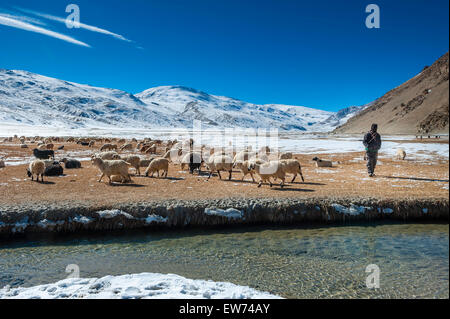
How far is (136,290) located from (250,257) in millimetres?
3609

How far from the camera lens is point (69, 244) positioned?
9.65 m

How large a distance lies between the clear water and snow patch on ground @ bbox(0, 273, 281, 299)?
0.80 meters

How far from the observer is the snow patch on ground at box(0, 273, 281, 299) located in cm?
573

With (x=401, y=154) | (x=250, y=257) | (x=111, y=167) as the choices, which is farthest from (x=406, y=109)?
(x=250, y=257)

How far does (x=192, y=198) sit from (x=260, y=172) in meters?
3.74

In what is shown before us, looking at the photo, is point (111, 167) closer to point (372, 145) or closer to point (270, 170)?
point (270, 170)

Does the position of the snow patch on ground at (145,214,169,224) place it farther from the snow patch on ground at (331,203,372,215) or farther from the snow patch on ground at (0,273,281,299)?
the snow patch on ground at (331,203,372,215)

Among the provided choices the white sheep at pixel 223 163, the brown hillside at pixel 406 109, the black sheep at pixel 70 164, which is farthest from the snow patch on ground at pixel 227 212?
the brown hillside at pixel 406 109

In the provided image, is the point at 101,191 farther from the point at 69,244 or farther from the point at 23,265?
the point at 23,265

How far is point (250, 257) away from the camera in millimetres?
8547

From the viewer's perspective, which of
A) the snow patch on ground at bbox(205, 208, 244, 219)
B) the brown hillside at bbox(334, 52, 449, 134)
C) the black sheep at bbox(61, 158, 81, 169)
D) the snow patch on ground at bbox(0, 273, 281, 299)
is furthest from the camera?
the brown hillside at bbox(334, 52, 449, 134)

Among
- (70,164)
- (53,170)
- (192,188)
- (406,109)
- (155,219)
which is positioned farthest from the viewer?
(406,109)

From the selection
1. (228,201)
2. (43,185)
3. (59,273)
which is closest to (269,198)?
(228,201)

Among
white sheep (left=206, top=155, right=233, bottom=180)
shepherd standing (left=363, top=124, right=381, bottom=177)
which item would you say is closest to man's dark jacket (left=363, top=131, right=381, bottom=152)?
shepherd standing (left=363, top=124, right=381, bottom=177)
